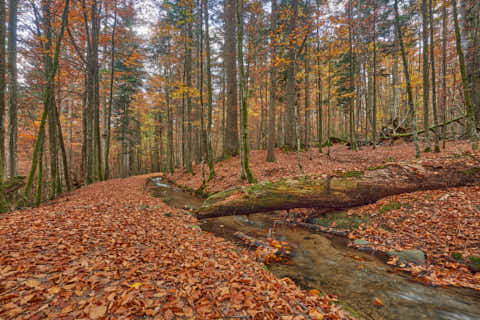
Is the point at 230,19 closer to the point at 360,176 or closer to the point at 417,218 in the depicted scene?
the point at 360,176

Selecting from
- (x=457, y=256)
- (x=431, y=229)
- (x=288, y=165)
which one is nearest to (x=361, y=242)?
(x=431, y=229)

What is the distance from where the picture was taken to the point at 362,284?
12.8ft

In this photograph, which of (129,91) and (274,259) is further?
(129,91)

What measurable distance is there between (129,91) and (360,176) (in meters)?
24.4

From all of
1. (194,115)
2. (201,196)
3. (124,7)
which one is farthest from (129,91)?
(201,196)

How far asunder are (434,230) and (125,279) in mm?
6996

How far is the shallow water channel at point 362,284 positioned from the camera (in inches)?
126

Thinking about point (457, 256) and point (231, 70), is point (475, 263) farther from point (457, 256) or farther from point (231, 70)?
point (231, 70)

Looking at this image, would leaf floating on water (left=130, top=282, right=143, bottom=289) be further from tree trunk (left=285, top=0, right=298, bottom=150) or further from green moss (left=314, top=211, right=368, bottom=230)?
tree trunk (left=285, top=0, right=298, bottom=150)

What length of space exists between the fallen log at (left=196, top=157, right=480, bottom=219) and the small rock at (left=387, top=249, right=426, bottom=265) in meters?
2.05

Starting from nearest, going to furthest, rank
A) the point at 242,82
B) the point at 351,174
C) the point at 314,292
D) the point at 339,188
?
the point at 314,292 → the point at 339,188 → the point at 351,174 → the point at 242,82

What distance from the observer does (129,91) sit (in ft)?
72.9

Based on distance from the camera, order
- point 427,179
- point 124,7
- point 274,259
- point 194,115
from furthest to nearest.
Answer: point 194,115
point 124,7
point 427,179
point 274,259

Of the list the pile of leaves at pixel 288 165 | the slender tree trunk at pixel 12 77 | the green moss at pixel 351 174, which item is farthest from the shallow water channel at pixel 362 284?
the slender tree trunk at pixel 12 77
